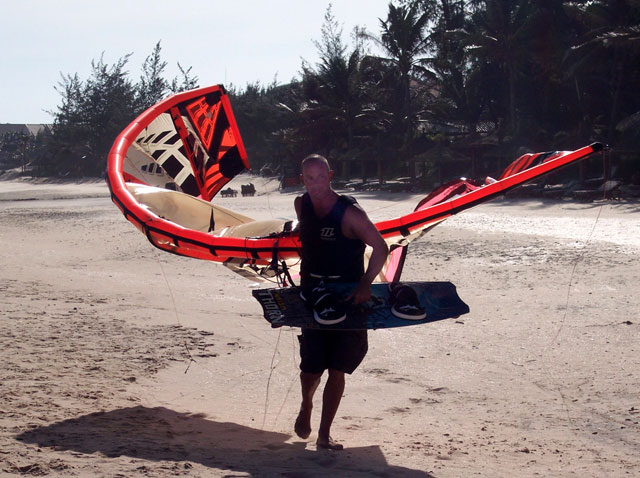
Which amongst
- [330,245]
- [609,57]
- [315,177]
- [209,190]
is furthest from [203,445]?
[609,57]

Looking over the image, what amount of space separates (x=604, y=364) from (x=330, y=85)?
106ft

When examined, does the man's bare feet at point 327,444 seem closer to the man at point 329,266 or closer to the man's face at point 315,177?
the man at point 329,266

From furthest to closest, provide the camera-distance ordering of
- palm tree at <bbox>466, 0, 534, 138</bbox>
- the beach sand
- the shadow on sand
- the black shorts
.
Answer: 1. palm tree at <bbox>466, 0, 534, 138</bbox>
2. the black shorts
3. the beach sand
4. the shadow on sand

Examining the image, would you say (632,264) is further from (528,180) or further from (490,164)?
(490,164)

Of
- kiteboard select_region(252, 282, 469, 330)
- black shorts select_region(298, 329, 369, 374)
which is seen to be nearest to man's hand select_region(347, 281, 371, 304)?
kiteboard select_region(252, 282, 469, 330)

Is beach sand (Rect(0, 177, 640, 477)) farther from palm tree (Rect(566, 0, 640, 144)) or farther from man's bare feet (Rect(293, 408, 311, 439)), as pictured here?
palm tree (Rect(566, 0, 640, 144))

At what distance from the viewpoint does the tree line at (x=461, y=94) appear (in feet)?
92.4

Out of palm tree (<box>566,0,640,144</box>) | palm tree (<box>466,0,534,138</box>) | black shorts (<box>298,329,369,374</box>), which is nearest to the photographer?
black shorts (<box>298,329,369,374</box>)

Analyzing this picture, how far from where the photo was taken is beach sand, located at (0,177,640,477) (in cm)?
421

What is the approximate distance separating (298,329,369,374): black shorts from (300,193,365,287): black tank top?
303mm

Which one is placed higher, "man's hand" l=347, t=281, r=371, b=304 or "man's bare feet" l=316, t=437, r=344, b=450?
"man's hand" l=347, t=281, r=371, b=304

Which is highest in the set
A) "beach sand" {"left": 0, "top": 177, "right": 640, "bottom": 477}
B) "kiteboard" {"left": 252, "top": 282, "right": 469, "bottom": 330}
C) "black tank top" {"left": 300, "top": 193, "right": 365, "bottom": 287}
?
"black tank top" {"left": 300, "top": 193, "right": 365, "bottom": 287}

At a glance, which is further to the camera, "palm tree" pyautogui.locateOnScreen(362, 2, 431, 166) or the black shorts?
"palm tree" pyautogui.locateOnScreen(362, 2, 431, 166)

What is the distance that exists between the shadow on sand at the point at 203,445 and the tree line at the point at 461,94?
23.1 m
